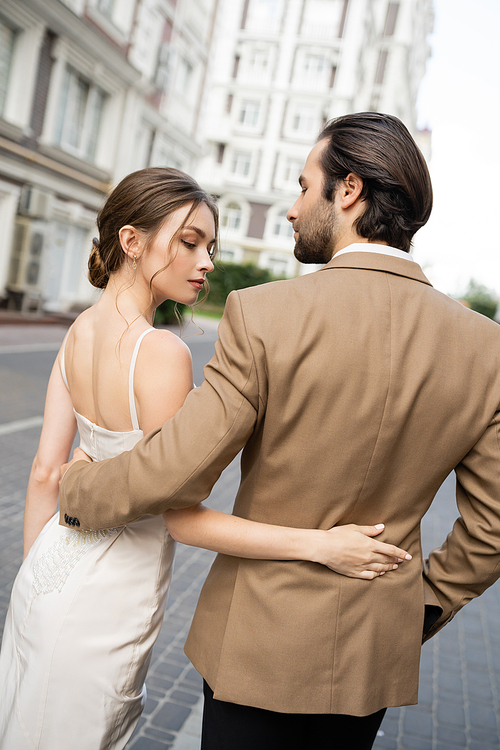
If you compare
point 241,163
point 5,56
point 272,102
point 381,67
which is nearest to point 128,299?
point 5,56

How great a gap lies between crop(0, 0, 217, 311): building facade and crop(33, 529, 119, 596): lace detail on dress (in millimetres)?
12602

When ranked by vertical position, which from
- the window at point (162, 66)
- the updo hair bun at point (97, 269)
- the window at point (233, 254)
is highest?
the window at point (162, 66)

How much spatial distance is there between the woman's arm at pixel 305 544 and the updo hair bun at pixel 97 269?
0.90m

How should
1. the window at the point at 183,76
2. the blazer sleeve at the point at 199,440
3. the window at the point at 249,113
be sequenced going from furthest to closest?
1. the window at the point at 249,113
2. the window at the point at 183,76
3. the blazer sleeve at the point at 199,440

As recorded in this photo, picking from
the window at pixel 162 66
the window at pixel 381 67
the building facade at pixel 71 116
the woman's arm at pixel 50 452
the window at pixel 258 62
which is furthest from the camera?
the window at pixel 381 67

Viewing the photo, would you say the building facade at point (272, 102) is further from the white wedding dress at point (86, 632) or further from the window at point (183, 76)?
the white wedding dress at point (86, 632)

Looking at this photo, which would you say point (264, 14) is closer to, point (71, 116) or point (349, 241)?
point (71, 116)

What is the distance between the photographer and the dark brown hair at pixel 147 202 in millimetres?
1770

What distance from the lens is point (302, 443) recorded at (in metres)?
1.42

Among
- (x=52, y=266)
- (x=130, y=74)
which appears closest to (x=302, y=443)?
(x=52, y=266)

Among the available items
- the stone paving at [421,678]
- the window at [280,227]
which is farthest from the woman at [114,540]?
the window at [280,227]

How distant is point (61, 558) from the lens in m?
1.80

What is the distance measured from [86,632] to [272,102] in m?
44.9

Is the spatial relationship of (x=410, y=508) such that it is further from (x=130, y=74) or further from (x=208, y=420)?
(x=130, y=74)
